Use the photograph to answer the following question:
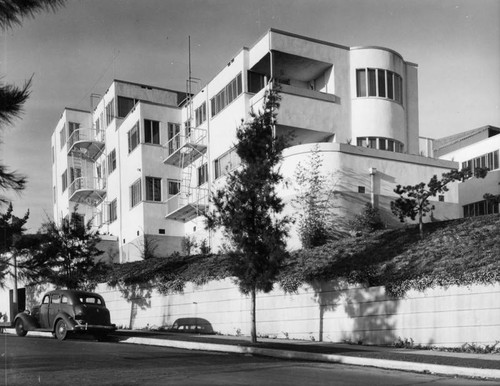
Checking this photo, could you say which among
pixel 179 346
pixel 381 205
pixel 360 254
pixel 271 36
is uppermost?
pixel 271 36

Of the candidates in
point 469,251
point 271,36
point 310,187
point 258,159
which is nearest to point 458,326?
point 469,251

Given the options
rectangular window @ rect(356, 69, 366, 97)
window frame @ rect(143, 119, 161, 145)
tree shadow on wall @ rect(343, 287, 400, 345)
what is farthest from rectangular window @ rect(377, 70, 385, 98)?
tree shadow on wall @ rect(343, 287, 400, 345)

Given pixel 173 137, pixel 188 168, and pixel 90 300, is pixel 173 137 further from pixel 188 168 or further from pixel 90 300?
pixel 90 300

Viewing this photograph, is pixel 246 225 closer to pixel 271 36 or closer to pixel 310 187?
pixel 310 187

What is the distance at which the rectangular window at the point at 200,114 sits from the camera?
35069 millimetres

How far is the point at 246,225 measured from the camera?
17844 mm

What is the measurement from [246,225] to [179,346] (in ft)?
13.8

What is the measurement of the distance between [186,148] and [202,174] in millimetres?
1611

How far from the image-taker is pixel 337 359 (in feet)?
48.4

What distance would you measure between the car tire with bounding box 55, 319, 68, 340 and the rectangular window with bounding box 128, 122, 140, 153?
58.5ft

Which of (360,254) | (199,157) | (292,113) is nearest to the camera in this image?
(360,254)

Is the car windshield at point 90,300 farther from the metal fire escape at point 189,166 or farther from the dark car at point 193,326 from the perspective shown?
the metal fire escape at point 189,166

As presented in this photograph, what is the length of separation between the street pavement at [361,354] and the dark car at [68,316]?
1523 mm

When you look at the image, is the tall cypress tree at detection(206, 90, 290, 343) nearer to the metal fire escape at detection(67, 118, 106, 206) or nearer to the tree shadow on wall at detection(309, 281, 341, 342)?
the tree shadow on wall at detection(309, 281, 341, 342)
